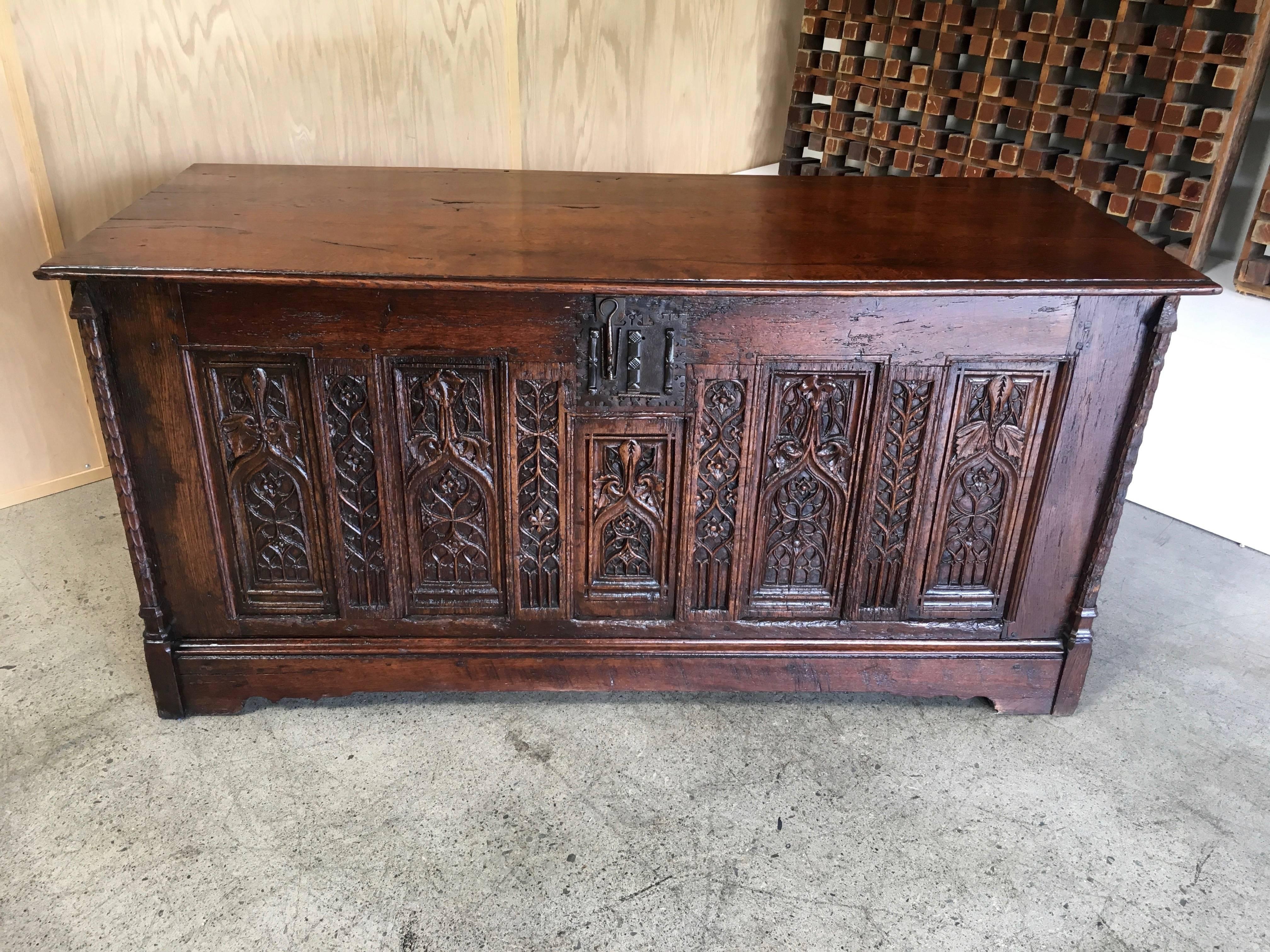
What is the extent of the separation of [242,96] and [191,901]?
2027mm

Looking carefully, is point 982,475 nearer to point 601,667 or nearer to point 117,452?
point 601,667

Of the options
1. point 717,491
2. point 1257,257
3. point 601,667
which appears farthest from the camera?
point 1257,257

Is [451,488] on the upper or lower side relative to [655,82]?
lower

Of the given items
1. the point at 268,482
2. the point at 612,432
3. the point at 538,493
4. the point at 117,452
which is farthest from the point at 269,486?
the point at 612,432

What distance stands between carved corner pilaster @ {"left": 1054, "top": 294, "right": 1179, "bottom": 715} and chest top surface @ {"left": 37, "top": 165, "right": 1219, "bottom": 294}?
0.11 m

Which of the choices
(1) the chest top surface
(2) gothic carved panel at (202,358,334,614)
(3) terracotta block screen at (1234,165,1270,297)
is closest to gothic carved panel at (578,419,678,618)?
(1) the chest top surface

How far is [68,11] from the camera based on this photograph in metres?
2.45

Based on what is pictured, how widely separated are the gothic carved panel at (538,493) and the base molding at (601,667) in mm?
139

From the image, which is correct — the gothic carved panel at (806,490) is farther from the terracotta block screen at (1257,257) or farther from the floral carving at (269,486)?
the terracotta block screen at (1257,257)

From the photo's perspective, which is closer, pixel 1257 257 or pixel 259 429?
pixel 259 429

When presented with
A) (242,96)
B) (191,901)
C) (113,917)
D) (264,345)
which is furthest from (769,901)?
(242,96)

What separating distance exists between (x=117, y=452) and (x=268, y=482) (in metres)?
0.27

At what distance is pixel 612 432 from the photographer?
1.93 meters

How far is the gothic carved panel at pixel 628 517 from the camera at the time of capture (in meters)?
1.94
